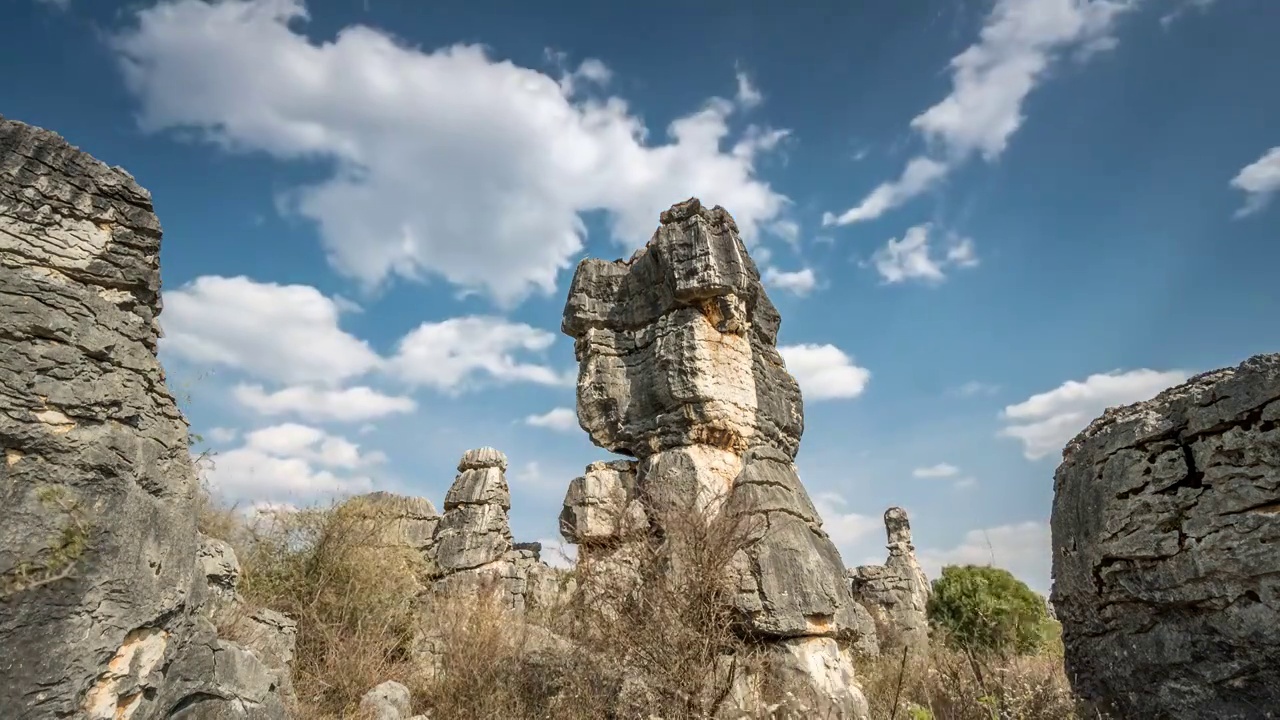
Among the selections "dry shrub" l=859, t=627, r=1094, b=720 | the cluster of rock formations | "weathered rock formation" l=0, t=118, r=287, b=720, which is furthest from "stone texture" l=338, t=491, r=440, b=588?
"dry shrub" l=859, t=627, r=1094, b=720

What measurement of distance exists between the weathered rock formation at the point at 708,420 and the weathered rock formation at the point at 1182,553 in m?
2.72

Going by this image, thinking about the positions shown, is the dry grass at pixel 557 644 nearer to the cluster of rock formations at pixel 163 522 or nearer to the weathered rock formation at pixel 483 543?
the cluster of rock formations at pixel 163 522

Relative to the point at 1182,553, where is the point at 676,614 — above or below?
below

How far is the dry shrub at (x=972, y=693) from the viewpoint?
Result: 5227mm

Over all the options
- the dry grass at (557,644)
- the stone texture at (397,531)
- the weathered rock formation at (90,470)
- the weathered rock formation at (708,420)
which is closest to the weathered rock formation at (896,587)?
the dry grass at (557,644)

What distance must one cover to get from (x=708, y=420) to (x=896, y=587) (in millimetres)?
13285

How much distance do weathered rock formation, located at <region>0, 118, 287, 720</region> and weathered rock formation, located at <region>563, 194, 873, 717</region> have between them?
4733 millimetres

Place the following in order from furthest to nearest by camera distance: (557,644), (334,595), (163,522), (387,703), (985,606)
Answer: (985,606)
(334,595)
(557,644)
(387,703)
(163,522)

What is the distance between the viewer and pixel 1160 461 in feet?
14.9

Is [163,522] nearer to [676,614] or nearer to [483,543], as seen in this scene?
[676,614]

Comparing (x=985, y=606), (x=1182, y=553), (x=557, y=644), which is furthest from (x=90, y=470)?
(x=985, y=606)

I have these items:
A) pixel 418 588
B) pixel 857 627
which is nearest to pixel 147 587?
pixel 857 627

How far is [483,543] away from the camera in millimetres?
12656

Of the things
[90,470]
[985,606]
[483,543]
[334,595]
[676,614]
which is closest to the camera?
[90,470]
